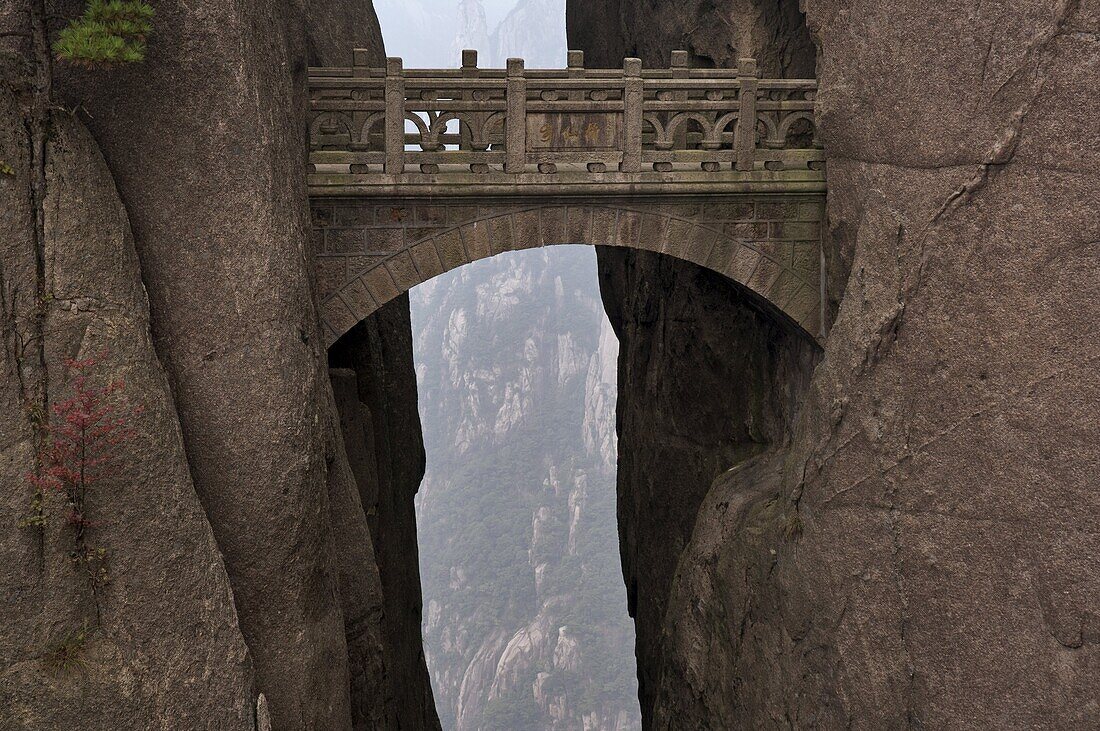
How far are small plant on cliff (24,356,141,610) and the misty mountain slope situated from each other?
263ft

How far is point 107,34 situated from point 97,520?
3929mm

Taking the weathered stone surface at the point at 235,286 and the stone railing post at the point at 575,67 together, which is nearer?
the weathered stone surface at the point at 235,286

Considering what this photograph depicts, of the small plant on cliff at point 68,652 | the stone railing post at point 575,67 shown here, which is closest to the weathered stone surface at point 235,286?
the small plant on cliff at point 68,652

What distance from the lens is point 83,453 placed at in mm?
8531

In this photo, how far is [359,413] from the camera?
47.3 ft

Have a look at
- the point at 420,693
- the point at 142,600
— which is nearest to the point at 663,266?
the point at 420,693

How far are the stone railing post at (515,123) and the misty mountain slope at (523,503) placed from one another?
255ft

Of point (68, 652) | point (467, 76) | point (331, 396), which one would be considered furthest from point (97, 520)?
point (467, 76)

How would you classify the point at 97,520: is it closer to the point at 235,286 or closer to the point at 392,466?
the point at 235,286

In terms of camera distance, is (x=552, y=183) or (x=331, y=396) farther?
(x=552, y=183)

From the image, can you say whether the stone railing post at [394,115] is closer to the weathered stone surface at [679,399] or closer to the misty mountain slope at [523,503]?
the weathered stone surface at [679,399]

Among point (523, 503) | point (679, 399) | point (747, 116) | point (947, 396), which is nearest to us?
point (947, 396)

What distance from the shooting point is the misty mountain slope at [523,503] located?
92625mm

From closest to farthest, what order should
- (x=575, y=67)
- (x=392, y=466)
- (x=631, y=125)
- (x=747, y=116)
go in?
(x=631, y=125)
(x=747, y=116)
(x=575, y=67)
(x=392, y=466)
